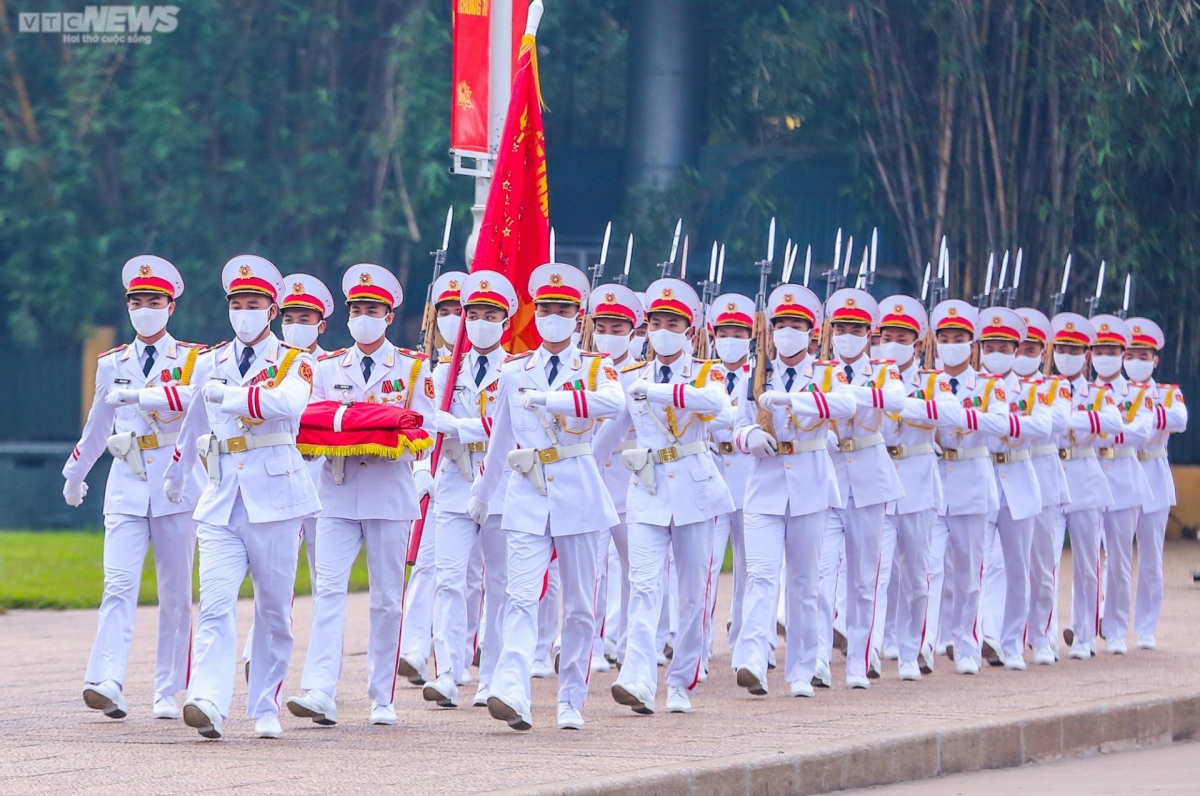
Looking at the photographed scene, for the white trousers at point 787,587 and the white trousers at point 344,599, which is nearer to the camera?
the white trousers at point 344,599

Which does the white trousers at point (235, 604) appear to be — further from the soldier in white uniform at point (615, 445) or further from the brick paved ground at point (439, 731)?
the soldier in white uniform at point (615, 445)

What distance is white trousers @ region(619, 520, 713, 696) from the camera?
405 inches

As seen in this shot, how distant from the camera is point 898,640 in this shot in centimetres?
1249

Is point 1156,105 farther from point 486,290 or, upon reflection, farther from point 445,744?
point 445,744

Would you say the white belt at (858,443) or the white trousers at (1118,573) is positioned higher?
the white belt at (858,443)

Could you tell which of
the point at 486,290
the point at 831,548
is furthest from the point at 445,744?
the point at 831,548

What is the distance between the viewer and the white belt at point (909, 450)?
12641 mm

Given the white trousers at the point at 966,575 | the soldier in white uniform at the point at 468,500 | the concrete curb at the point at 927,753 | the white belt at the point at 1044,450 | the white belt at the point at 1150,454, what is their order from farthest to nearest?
the white belt at the point at 1150,454, the white belt at the point at 1044,450, the white trousers at the point at 966,575, the soldier in white uniform at the point at 468,500, the concrete curb at the point at 927,753

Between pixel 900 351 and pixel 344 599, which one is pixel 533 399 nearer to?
pixel 344 599

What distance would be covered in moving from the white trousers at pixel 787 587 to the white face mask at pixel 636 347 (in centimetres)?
185

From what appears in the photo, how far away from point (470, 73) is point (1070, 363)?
4.12 m

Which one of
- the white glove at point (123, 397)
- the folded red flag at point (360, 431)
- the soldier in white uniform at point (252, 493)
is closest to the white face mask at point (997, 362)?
the folded red flag at point (360, 431)

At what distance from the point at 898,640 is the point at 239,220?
17.9 metres

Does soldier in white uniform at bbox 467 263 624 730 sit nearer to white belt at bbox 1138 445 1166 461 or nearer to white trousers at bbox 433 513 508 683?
white trousers at bbox 433 513 508 683
